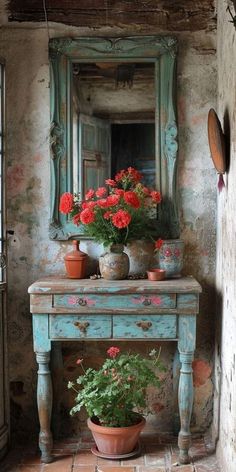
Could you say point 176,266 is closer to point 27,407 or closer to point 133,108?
point 133,108

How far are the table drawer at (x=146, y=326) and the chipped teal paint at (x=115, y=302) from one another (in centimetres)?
6

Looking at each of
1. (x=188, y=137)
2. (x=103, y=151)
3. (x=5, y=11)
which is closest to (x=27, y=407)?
(x=103, y=151)

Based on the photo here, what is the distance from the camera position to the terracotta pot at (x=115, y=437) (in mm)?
3446

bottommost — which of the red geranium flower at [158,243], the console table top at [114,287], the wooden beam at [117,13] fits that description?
the console table top at [114,287]

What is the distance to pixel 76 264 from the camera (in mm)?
3635

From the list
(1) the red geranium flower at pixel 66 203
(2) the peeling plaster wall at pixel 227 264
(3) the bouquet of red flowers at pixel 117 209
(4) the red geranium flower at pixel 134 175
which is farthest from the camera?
(4) the red geranium flower at pixel 134 175

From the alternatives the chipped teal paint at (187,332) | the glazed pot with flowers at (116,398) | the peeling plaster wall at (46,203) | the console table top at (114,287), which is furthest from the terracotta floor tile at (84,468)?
Result: the console table top at (114,287)

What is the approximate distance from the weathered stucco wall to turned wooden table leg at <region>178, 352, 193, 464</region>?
192 millimetres

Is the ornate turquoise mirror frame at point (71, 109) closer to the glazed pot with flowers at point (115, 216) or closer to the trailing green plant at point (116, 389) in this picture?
the glazed pot with flowers at point (115, 216)

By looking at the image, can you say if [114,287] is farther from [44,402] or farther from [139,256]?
[44,402]

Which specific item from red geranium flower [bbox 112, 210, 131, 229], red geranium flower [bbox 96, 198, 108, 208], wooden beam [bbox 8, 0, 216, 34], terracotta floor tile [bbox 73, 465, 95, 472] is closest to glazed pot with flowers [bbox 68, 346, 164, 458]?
terracotta floor tile [bbox 73, 465, 95, 472]

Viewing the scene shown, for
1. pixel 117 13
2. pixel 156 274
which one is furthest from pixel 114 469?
pixel 117 13

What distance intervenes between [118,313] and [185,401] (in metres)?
0.67

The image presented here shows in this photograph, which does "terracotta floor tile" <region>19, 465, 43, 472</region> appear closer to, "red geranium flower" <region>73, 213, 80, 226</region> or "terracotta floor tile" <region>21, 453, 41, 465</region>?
"terracotta floor tile" <region>21, 453, 41, 465</region>
